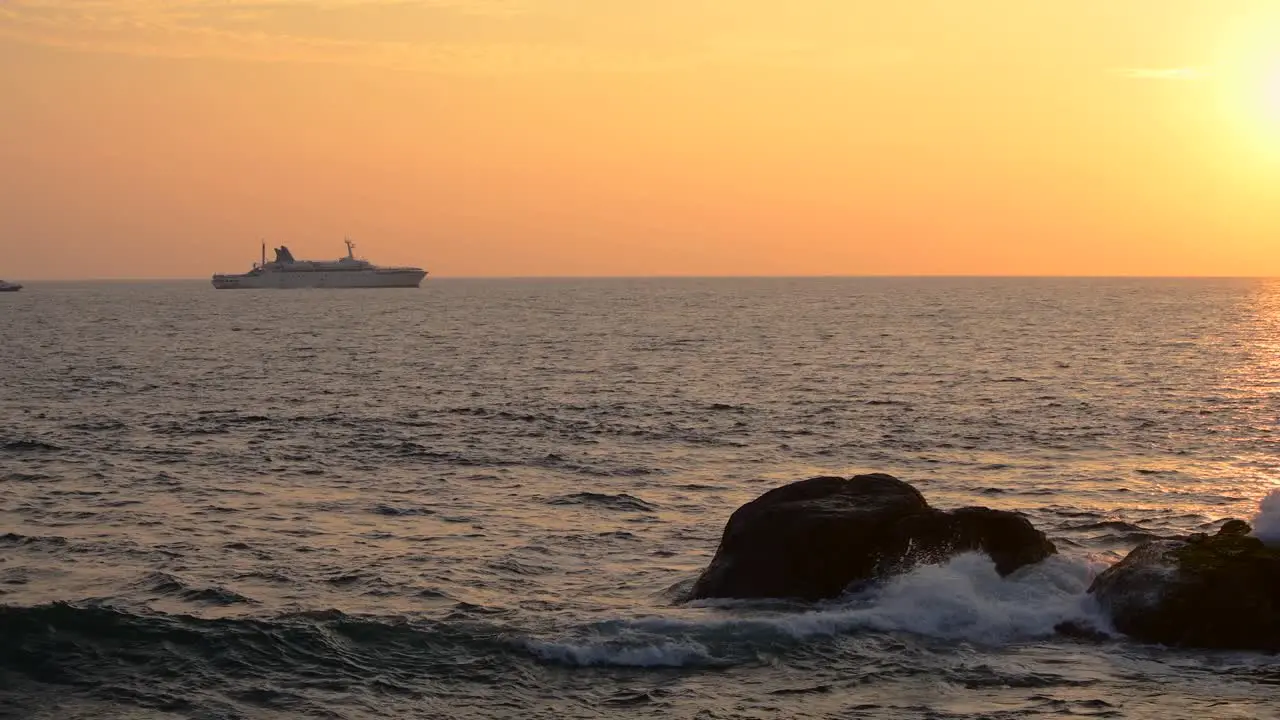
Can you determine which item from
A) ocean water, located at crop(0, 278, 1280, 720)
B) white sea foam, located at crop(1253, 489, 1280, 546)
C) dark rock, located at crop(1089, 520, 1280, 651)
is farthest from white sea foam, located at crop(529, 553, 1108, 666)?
white sea foam, located at crop(1253, 489, 1280, 546)

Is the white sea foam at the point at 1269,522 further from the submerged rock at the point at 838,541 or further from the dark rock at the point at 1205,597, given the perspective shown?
the submerged rock at the point at 838,541

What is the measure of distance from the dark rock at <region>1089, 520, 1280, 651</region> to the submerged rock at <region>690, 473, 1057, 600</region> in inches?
82.6

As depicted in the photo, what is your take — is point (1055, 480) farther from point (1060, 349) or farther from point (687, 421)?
point (1060, 349)

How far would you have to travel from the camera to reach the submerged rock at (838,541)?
17562 millimetres

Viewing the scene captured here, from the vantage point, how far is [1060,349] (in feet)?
239

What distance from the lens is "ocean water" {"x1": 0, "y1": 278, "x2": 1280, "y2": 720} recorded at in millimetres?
14359

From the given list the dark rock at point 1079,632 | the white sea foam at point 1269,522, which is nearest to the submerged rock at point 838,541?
the dark rock at point 1079,632

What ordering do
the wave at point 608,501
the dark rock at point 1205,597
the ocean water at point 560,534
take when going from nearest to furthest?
the ocean water at point 560,534, the dark rock at point 1205,597, the wave at point 608,501

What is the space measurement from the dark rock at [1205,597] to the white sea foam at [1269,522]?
58 centimetres

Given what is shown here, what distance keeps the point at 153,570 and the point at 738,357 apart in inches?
1954

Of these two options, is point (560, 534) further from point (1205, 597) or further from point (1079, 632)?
point (1205, 597)

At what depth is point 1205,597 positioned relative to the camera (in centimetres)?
1557

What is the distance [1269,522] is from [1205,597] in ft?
7.16

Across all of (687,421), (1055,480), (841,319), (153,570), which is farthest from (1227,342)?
(153,570)
